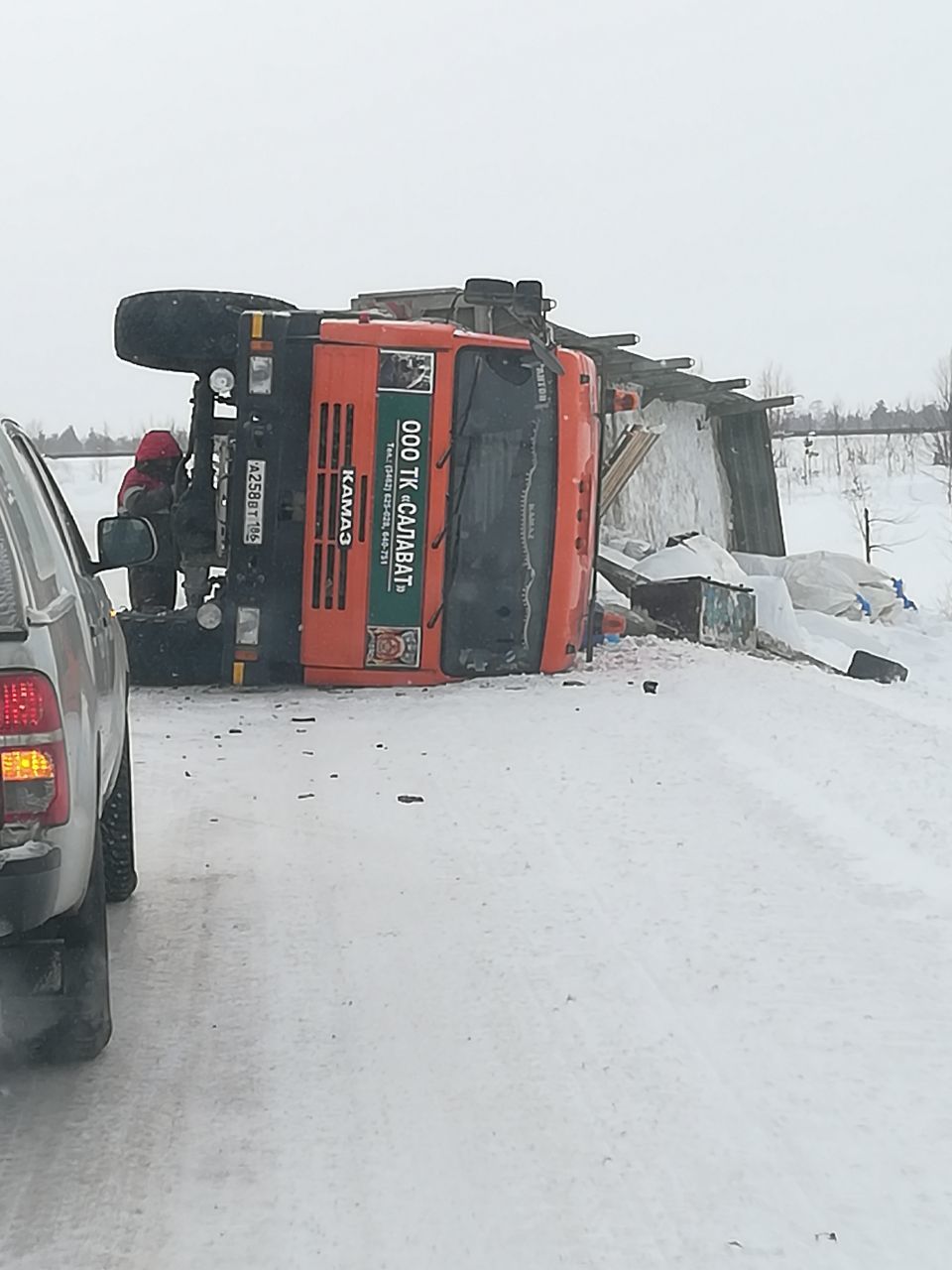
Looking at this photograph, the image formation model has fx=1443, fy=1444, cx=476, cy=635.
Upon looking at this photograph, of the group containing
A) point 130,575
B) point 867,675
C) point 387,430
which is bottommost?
point 867,675

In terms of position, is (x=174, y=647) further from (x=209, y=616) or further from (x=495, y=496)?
(x=495, y=496)

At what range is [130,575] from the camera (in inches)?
418

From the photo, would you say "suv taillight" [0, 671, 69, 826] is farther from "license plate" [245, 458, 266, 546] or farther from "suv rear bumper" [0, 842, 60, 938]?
"license plate" [245, 458, 266, 546]

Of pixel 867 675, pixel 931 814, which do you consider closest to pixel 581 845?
pixel 931 814

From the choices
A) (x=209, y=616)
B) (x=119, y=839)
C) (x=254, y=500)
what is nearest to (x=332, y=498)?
(x=254, y=500)

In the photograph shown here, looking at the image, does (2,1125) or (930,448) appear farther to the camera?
(930,448)

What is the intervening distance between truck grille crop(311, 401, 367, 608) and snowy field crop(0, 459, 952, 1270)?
1.81 meters

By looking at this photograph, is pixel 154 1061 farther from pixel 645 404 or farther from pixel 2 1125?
pixel 645 404

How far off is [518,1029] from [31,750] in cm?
171

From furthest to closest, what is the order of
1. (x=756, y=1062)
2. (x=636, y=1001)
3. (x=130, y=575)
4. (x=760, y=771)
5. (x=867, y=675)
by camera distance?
1. (x=867, y=675)
2. (x=130, y=575)
3. (x=760, y=771)
4. (x=636, y=1001)
5. (x=756, y=1062)

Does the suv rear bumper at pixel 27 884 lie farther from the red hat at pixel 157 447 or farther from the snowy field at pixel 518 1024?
the red hat at pixel 157 447

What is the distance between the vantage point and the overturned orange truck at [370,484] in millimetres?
9062

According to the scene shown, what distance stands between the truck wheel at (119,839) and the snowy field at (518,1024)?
0.34 feet

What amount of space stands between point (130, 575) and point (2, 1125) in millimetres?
7458
